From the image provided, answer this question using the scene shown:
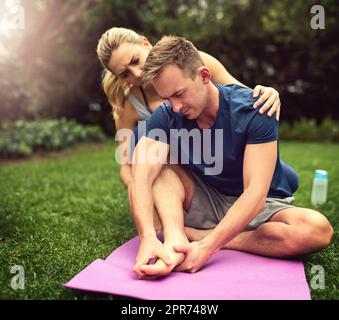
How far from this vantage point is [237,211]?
87.2 inches

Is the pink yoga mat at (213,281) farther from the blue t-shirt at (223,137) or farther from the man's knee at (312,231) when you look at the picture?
the blue t-shirt at (223,137)

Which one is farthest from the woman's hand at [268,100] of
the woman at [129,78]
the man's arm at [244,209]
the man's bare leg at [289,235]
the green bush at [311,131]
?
the green bush at [311,131]

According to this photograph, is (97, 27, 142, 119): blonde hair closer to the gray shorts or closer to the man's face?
the man's face

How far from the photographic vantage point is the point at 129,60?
9.12ft

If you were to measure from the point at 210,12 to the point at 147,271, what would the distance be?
9.26 m

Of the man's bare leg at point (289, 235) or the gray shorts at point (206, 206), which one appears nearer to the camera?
the man's bare leg at point (289, 235)

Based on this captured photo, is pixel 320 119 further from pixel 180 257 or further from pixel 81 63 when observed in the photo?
pixel 180 257

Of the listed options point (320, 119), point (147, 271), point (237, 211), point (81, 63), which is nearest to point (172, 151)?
point (237, 211)

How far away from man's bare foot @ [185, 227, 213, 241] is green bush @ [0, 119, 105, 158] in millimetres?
4463

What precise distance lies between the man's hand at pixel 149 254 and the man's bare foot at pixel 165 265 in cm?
2

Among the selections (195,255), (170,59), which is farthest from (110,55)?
(195,255)

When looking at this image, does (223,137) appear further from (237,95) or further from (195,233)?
(195,233)

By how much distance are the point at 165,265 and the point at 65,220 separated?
1383 mm

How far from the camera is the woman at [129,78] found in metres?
2.78
